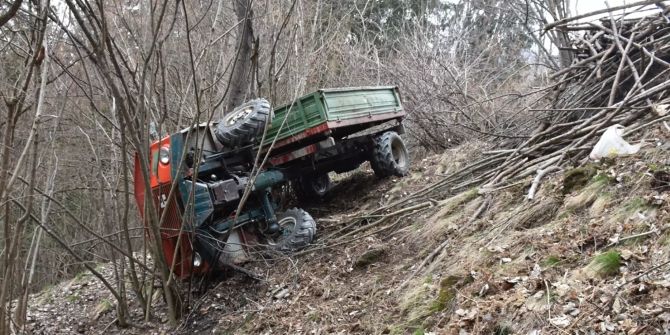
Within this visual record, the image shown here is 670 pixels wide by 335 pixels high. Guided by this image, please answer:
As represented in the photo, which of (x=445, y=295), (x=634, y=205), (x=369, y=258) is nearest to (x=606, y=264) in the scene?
(x=634, y=205)

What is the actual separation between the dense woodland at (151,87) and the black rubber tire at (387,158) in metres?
1.36

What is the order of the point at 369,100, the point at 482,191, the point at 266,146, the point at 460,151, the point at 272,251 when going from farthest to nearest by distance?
the point at 460,151 → the point at 369,100 → the point at 266,146 → the point at 272,251 → the point at 482,191

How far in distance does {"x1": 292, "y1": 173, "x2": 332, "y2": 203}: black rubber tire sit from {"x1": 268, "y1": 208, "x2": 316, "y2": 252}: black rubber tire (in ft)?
6.06

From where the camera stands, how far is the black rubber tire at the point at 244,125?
6.41m

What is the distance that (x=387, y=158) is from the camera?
839 cm

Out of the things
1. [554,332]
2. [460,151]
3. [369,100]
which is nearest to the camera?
[554,332]

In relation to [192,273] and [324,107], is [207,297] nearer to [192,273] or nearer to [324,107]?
[192,273]

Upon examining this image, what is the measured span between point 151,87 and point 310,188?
12.0 ft

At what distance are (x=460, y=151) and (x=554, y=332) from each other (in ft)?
19.2

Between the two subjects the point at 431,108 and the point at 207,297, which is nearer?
the point at 207,297

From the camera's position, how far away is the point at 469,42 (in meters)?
15.2

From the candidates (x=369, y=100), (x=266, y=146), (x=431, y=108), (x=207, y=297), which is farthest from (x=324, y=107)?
(x=431, y=108)

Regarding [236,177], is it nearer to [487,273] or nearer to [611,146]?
[487,273]

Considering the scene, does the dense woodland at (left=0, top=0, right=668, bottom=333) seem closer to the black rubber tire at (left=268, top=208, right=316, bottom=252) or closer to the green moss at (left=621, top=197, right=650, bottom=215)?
the black rubber tire at (left=268, top=208, right=316, bottom=252)
